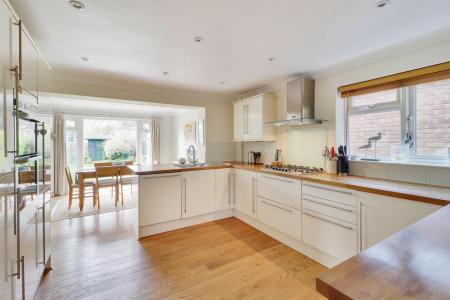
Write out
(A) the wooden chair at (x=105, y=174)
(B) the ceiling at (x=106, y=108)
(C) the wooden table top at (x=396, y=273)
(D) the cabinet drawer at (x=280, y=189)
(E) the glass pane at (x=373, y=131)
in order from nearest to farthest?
(C) the wooden table top at (x=396, y=273)
(E) the glass pane at (x=373, y=131)
(D) the cabinet drawer at (x=280, y=189)
(A) the wooden chair at (x=105, y=174)
(B) the ceiling at (x=106, y=108)

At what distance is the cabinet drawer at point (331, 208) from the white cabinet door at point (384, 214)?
8 centimetres

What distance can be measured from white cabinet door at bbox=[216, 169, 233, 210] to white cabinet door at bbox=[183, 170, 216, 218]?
0.08 metres

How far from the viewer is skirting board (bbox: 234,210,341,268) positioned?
6.93 feet

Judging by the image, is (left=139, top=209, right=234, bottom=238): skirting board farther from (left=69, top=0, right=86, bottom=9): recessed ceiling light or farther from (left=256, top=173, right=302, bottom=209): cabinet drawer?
(left=69, top=0, right=86, bottom=9): recessed ceiling light

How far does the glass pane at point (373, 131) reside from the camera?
2.25m

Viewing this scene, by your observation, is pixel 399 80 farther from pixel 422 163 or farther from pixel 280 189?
pixel 280 189

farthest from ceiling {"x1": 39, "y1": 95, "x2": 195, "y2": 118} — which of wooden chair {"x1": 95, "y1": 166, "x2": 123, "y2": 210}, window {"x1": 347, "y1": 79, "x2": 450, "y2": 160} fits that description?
window {"x1": 347, "y1": 79, "x2": 450, "y2": 160}

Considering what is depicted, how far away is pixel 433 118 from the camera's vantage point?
196 cm

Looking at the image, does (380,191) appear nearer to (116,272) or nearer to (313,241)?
(313,241)

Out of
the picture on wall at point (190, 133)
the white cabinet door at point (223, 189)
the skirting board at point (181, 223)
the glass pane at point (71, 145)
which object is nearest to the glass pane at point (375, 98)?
the white cabinet door at point (223, 189)

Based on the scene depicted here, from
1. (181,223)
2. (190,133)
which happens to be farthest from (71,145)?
(181,223)

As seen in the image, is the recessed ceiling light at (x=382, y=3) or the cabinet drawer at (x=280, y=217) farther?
the cabinet drawer at (x=280, y=217)

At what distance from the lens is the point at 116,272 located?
2.00 meters

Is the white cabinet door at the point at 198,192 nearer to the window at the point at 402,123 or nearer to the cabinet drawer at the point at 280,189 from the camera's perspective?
the cabinet drawer at the point at 280,189
